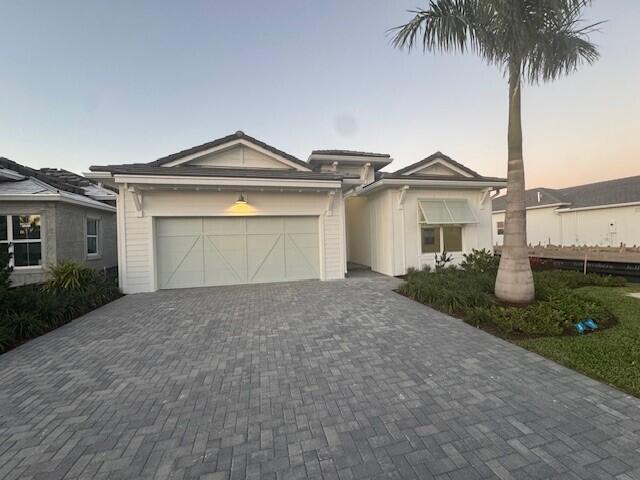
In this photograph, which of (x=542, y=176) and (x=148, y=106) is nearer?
(x=148, y=106)

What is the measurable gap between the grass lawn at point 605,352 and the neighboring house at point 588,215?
1995 cm

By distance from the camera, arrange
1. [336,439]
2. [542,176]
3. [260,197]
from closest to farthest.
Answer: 1. [336,439]
2. [260,197]
3. [542,176]

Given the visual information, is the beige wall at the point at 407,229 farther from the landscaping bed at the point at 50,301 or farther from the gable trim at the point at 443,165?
the landscaping bed at the point at 50,301

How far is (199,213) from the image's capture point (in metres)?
9.43

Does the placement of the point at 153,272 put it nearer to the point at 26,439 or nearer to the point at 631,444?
the point at 26,439

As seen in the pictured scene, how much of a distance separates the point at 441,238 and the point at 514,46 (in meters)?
7.32

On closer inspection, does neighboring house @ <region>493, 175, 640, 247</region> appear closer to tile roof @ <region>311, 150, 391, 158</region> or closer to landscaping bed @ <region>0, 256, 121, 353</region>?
tile roof @ <region>311, 150, 391, 158</region>

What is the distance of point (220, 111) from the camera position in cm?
1332

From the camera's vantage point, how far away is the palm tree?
5180 mm

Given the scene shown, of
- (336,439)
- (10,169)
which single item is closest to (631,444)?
(336,439)

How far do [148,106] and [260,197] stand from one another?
7.53 m

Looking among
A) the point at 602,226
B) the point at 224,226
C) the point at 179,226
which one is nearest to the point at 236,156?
the point at 224,226

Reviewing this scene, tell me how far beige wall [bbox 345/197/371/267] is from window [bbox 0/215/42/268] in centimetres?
1293

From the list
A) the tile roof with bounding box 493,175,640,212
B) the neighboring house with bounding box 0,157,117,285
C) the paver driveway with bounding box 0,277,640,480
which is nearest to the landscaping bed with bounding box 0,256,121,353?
the paver driveway with bounding box 0,277,640,480
